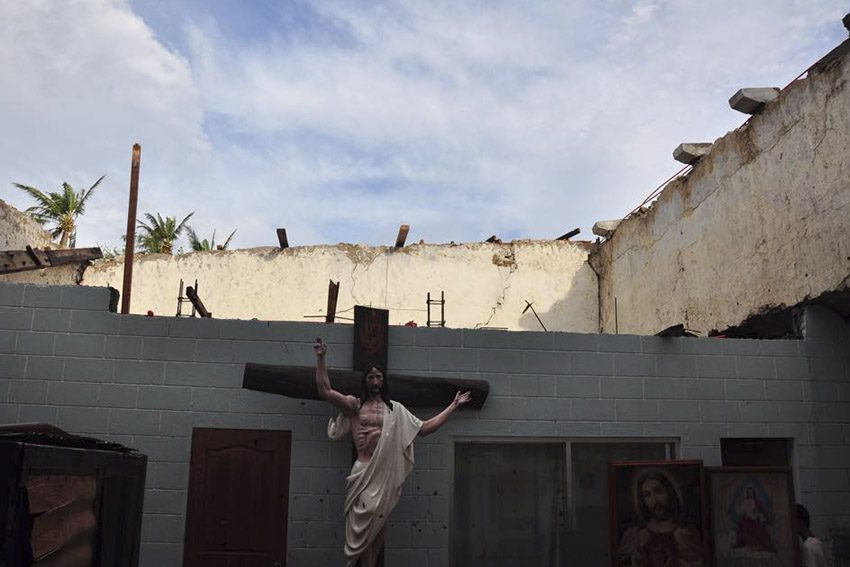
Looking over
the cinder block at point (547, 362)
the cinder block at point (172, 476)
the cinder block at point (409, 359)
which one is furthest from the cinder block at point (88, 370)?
the cinder block at point (547, 362)

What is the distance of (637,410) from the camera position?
23.7ft

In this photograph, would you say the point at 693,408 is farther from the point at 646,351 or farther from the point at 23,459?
the point at 23,459

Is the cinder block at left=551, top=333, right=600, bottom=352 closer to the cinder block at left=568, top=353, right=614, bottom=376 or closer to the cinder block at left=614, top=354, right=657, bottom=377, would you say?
the cinder block at left=568, top=353, right=614, bottom=376

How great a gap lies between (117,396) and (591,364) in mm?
4150

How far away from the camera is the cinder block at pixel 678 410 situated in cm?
727

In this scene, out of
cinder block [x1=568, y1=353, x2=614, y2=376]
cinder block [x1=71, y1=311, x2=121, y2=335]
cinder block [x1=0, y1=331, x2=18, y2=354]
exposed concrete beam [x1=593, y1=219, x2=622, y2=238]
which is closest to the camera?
cinder block [x1=0, y1=331, x2=18, y2=354]

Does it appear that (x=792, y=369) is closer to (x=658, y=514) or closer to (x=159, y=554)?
(x=658, y=514)

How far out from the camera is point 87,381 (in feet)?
21.7

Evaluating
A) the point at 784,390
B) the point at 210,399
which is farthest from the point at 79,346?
the point at 784,390

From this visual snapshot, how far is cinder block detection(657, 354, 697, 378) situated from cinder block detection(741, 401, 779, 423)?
1.90ft

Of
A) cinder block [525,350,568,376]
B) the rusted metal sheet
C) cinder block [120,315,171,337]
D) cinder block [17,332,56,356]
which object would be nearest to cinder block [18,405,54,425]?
cinder block [17,332,56,356]

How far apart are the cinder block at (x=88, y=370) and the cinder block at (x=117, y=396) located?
78 millimetres

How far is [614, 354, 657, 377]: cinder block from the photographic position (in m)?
7.27

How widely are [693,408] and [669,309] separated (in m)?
3.42
